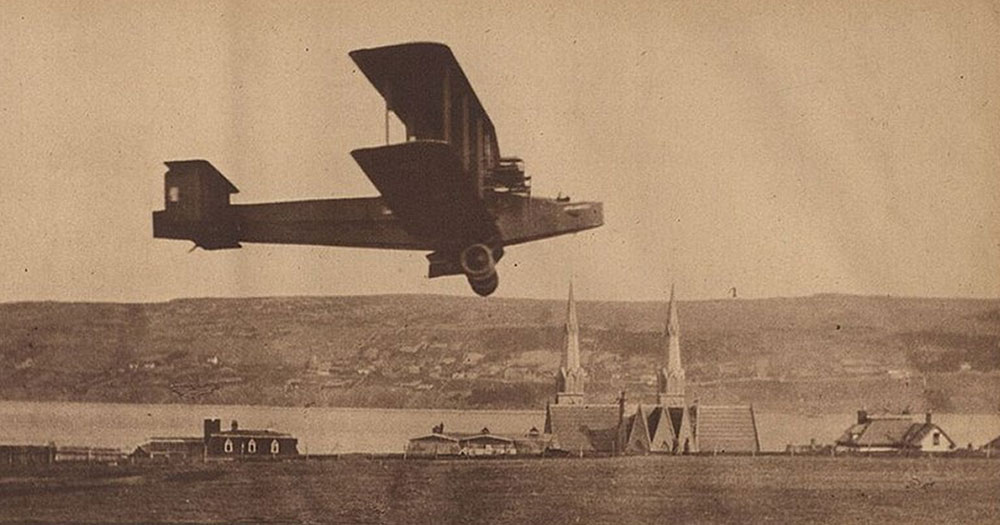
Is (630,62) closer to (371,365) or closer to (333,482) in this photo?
(371,365)

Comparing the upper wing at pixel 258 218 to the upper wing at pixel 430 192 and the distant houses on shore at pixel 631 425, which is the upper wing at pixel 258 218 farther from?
the distant houses on shore at pixel 631 425

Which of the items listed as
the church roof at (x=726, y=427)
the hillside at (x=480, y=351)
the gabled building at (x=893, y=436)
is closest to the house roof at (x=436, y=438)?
the hillside at (x=480, y=351)

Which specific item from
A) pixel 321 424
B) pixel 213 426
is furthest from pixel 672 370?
pixel 213 426

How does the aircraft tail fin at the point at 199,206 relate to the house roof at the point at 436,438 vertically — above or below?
above

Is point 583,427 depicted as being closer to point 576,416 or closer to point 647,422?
point 576,416

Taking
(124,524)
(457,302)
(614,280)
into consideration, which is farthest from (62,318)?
(614,280)

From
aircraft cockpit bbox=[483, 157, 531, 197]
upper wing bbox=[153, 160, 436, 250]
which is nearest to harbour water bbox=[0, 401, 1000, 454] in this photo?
upper wing bbox=[153, 160, 436, 250]
